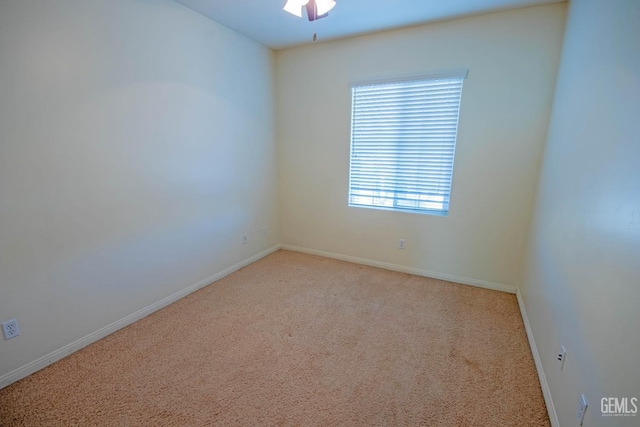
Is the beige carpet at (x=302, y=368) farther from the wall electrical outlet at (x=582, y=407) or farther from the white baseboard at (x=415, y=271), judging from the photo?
the wall electrical outlet at (x=582, y=407)

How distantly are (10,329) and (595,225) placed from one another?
328 cm

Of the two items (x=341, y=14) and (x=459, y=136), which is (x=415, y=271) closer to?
(x=459, y=136)

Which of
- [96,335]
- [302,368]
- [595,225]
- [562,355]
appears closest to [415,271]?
[562,355]

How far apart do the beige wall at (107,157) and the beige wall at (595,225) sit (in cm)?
292

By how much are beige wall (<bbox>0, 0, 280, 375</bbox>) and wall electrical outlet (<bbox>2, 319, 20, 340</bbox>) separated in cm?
3

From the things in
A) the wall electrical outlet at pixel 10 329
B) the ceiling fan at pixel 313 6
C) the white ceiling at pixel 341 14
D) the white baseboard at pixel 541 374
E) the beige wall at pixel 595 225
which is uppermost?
the white ceiling at pixel 341 14

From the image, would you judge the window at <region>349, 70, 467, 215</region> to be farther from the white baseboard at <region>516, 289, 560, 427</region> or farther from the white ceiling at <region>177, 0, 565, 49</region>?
the white baseboard at <region>516, 289, 560, 427</region>

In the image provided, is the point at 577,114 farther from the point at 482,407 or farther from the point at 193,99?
the point at 193,99

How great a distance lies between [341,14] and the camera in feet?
8.50

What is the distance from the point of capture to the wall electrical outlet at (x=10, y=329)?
1.68m

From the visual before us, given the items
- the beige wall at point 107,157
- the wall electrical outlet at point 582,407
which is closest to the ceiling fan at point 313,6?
the beige wall at point 107,157

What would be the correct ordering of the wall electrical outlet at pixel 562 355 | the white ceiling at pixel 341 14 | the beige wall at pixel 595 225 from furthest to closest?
the white ceiling at pixel 341 14
the wall electrical outlet at pixel 562 355
the beige wall at pixel 595 225

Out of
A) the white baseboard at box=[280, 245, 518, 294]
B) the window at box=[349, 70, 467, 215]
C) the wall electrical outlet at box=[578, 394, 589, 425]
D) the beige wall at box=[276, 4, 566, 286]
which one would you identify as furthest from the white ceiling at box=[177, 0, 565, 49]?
the wall electrical outlet at box=[578, 394, 589, 425]

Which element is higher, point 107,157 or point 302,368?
point 107,157
